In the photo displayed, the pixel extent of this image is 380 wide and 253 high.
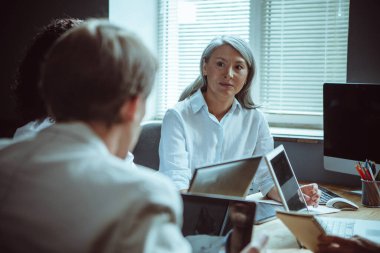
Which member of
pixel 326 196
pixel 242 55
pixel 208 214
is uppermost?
pixel 242 55

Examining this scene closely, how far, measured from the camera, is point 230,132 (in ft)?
7.38

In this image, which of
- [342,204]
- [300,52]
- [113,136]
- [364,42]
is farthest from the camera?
[300,52]

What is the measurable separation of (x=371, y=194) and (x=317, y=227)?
0.74m

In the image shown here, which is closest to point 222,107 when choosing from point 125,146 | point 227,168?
point 227,168

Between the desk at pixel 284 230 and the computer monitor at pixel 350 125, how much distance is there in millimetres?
186

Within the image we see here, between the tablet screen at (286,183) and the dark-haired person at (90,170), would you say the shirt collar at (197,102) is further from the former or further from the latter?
the dark-haired person at (90,170)

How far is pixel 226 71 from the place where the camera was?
215 centimetres

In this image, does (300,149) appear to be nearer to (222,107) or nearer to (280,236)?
(222,107)

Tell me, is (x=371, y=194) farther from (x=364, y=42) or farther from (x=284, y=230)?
(x=364, y=42)

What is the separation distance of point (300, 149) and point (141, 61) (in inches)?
70.6

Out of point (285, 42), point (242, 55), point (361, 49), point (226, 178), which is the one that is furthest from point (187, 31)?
point (226, 178)

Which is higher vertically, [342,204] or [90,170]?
[90,170]

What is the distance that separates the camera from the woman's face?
85.0 inches

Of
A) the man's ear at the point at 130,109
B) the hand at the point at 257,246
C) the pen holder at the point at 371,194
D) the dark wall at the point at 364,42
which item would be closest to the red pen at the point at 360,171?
the pen holder at the point at 371,194
